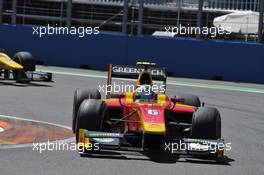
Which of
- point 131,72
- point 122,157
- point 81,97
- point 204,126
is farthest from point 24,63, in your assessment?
point 122,157

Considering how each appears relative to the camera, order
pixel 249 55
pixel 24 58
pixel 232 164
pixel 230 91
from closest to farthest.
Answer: pixel 232 164, pixel 24 58, pixel 230 91, pixel 249 55

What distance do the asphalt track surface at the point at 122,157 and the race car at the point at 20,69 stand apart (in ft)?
1.22

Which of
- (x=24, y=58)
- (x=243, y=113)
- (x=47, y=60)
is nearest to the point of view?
(x=243, y=113)

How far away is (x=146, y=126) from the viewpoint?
9.32 metres

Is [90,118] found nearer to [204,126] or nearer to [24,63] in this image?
[204,126]

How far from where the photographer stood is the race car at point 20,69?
19422 millimetres

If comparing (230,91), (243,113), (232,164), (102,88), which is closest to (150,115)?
(232,164)

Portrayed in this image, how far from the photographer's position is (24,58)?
20.4 meters

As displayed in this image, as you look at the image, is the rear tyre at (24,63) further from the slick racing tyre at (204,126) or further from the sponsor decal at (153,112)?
the slick racing tyre at (204,126)

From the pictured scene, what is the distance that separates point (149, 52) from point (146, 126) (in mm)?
17831

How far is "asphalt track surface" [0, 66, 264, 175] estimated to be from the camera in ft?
27.5

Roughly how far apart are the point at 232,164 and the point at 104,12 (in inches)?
893

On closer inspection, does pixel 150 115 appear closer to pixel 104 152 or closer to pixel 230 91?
pixel 104 152

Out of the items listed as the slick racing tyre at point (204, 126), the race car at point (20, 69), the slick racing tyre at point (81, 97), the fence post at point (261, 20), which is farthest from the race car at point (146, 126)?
the fence post at point (261, 20)
